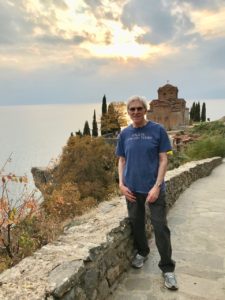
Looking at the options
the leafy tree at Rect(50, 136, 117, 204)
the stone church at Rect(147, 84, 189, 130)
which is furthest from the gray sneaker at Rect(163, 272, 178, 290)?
the stone church at Rect(147, 84, 189, 130)

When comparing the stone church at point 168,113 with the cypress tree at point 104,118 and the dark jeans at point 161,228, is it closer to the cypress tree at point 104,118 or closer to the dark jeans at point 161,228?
the cypress tree at point 104,118

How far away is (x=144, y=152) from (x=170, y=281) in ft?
4.43

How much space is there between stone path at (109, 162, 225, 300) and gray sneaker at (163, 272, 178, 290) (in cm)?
5

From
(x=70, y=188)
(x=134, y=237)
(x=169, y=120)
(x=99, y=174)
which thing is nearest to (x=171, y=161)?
(x=70, y=188)

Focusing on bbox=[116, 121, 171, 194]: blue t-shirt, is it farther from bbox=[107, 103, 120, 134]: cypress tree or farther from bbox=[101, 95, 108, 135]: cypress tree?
bbox=[101, 95, 108, 135]: cypress tree

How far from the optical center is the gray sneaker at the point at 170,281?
3.47 meters

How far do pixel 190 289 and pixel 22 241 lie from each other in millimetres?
2045

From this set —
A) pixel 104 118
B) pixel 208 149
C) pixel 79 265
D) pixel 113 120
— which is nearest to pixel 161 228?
pixel 79 265

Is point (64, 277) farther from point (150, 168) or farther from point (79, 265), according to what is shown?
point (150, 168)

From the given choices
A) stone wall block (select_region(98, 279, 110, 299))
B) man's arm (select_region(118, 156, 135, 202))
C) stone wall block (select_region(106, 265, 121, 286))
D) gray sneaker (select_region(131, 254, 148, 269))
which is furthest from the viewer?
gray sneaker (select_region(131, 254, 148, 269))

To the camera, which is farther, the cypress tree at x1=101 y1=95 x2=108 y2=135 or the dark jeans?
the cypress tree at x1=101 y1=95 x2=108 y2=135

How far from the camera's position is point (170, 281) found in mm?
3500

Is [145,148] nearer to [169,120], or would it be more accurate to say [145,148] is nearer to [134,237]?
[134,237]

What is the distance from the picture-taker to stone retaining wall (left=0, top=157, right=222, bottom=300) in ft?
8.20
